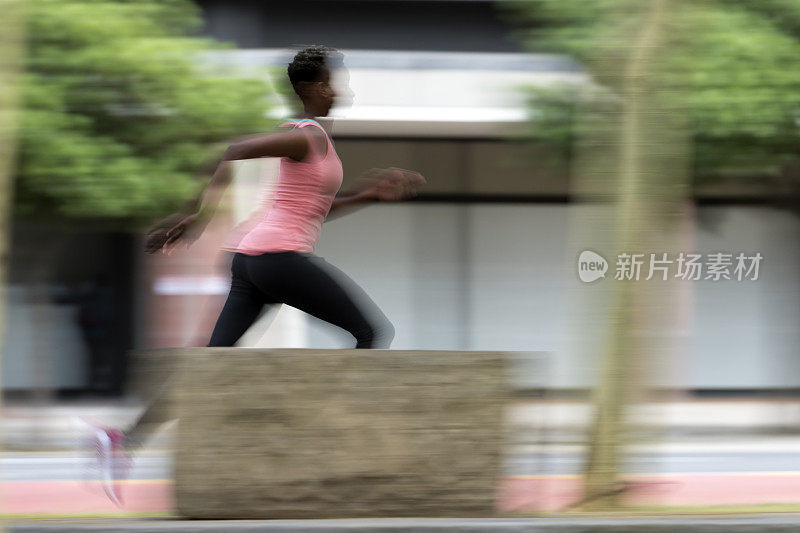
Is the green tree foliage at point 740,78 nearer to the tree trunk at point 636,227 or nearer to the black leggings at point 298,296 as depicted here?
the tree trunk at point 636,227

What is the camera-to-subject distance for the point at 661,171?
4203 millimetres

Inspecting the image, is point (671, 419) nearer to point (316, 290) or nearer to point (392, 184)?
point (392, 184)

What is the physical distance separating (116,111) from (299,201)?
783cm

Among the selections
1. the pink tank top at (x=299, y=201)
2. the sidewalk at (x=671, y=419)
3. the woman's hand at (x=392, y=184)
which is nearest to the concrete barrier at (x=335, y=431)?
the pink tank top at (x=299, y=201)

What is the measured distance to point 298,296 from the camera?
13.1 feet

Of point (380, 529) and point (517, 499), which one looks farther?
point (517, 499)

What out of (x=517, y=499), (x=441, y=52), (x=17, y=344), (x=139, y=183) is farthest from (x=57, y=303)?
(x=517, y=499)

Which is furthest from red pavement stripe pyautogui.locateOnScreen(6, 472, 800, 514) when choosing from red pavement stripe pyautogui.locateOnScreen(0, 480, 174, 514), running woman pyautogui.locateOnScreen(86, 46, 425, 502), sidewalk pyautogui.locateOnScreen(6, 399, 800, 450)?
sidewalk pyautogui.locateOnScreen(6, 399, 800, 450)

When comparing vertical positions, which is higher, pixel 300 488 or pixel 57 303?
pixel 300 488

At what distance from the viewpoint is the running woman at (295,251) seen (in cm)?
394

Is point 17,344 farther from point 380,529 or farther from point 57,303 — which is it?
point 380,529

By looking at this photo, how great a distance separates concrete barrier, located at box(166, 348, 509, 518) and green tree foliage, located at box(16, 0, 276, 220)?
738 centimetres

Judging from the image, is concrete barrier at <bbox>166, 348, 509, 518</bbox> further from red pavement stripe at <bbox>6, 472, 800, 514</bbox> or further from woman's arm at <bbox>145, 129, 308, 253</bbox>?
woman's arm at <bbox>145, 129, 308, 253</bbox>

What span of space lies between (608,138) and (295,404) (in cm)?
144
